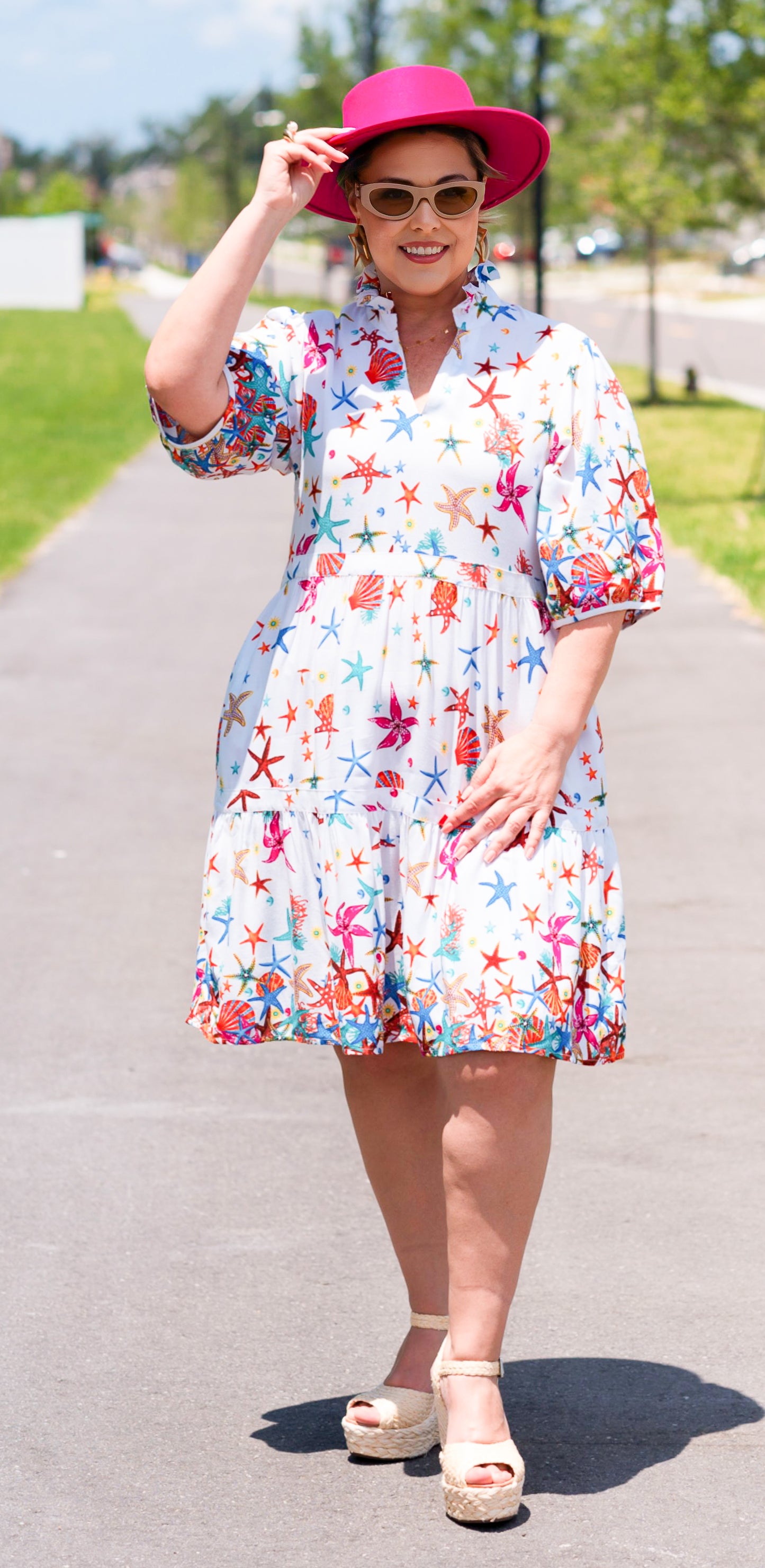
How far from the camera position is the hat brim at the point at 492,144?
2887 mm

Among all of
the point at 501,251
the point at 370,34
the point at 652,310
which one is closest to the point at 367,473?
the point at 501,251

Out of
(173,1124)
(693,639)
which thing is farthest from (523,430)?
(693,639)

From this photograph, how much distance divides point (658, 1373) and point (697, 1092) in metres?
1.40

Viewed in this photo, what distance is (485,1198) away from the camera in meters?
2.90

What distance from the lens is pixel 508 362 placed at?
2.91m

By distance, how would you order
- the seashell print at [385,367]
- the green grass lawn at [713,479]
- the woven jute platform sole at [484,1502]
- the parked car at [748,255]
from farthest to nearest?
1. the parked car at [748,255]
2. the green grass lawn at [713,479]
3. the seashell print at [385,367]
4. the woven jute platform sole at [484,1502]

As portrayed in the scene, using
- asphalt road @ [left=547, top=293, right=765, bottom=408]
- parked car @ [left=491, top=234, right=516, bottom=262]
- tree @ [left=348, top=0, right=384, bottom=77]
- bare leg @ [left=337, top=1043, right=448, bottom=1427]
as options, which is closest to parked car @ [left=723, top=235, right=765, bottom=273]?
asphalt road @ [left=547, top=293, right=765, bottom=408]

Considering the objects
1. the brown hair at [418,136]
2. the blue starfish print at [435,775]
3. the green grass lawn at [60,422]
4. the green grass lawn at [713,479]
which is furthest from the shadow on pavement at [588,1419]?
the green grass lawn at [60,422]

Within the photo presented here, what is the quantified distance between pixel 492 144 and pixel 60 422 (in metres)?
22.3

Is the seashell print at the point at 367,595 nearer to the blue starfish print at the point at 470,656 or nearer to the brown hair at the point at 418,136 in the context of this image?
the blue starfish print at the point at 470,656

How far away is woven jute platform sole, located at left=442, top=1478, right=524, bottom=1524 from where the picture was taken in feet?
9.30

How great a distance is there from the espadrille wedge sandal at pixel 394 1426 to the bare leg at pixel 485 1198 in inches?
6.7

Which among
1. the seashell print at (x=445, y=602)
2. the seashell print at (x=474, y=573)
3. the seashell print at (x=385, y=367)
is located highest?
the seashell print at (x=385, y=367)

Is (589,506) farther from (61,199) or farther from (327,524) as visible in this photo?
(61,199)
